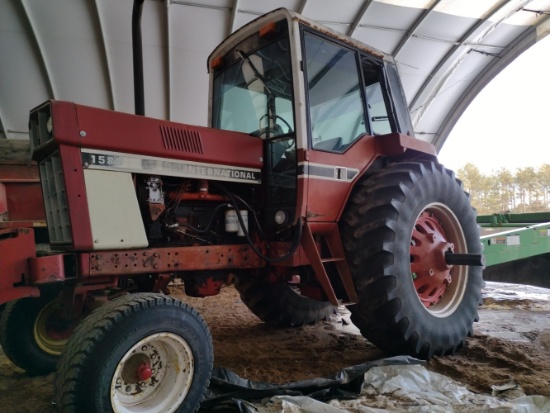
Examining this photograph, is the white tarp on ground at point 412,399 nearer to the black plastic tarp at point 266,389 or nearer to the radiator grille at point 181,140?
the black plastic tarp at point 266,389

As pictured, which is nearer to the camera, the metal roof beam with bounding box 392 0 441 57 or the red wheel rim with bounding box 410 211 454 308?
the red wheel rim with bounding box 410 211 454 308

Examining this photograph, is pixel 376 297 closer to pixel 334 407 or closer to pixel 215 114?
pixel 334 407

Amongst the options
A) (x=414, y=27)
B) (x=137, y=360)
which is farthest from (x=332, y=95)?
(x=414, y=27)

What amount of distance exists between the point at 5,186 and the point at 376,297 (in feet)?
13.2

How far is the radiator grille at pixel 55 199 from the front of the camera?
7.25ft

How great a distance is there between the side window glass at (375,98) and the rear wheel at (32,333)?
3.00 m

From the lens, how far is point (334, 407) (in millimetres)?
2043

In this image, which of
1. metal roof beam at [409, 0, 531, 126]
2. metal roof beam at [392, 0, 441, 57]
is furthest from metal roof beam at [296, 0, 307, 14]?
metal roof beam at [409, 0, 531, 126]

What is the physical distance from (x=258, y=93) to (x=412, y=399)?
2510 millimetres

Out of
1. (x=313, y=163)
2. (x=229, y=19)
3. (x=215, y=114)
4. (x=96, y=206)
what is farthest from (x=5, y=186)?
(x=229, y=19)

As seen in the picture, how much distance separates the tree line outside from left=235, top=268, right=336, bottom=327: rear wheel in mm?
12939

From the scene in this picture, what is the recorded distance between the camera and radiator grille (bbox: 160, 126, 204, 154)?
2545 mm

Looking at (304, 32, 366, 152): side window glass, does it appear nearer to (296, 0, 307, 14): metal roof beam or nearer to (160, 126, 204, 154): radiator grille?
(160, 126, 204, 154): radiator grille

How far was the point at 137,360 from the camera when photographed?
6.79ft
